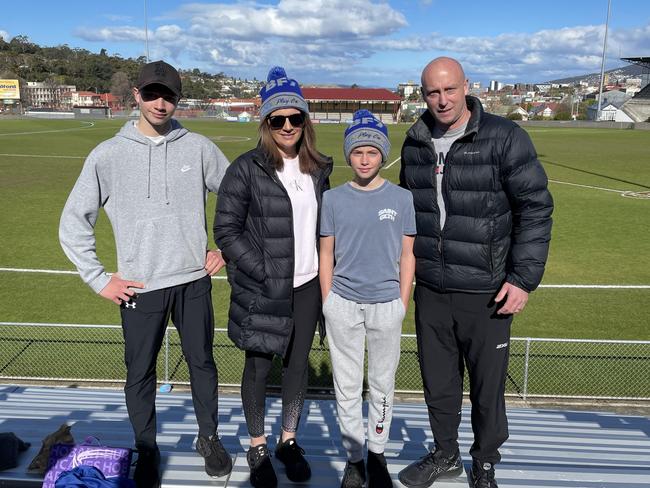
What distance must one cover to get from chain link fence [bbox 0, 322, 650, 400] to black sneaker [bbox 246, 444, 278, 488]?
10.4ft

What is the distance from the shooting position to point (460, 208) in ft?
9.68

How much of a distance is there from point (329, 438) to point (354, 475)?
1029mm

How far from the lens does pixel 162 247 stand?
296cm

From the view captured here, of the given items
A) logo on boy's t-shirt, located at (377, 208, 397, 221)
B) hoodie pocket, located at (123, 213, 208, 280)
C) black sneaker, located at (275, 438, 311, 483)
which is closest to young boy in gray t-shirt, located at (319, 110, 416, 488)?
logo on boy's t-shirt, located at (377, 208, 397, 221)

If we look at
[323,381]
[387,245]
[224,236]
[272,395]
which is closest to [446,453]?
[387,245]

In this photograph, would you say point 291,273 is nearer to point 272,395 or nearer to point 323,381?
point 272,395

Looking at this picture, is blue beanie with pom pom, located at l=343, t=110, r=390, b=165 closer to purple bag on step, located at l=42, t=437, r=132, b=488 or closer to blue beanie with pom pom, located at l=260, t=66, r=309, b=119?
blue beanie with pom pom, located at l=260, t=66, r=309, b=119

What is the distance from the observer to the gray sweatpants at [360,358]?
9.68 ft

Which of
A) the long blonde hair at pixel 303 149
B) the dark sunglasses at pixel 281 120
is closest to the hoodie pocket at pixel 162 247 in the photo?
the long blonde hair at pixel 303 149

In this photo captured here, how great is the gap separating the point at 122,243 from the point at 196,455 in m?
1.25

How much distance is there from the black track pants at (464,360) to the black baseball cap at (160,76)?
1.69 meters

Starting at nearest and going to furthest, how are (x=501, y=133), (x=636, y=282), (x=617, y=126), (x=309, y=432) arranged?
(x=501, y=133) → (x=309, y=432) → (x=636, y=282) → (x=617, y=126)

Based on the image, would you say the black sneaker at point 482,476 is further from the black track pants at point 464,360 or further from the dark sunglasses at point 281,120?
the dark sunglasses at point 281,120

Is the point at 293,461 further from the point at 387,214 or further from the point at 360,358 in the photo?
the point at 387,214
